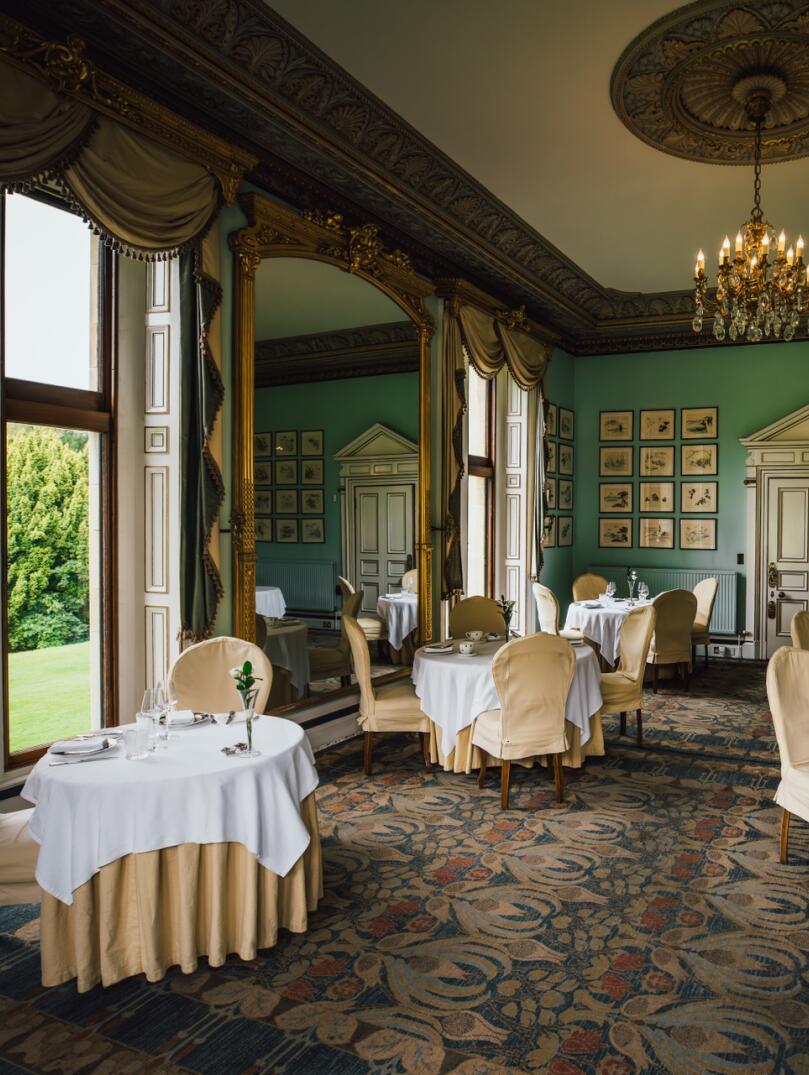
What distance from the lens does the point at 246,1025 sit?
259 cm

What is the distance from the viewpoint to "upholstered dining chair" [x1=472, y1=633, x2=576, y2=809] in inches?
173

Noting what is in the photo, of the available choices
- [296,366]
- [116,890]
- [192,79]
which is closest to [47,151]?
[192,79]

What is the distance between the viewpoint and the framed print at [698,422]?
9.55 metres

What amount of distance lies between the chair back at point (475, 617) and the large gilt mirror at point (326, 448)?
266mm

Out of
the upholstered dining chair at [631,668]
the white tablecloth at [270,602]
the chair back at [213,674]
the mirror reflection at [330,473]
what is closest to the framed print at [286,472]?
the mirror reflection at [330,473]

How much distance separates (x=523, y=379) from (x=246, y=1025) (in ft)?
22.3

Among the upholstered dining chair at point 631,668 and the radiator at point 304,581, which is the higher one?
the radiator at point 304,581

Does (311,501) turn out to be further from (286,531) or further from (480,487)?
(480,487)

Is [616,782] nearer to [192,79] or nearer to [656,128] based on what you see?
[656,128]

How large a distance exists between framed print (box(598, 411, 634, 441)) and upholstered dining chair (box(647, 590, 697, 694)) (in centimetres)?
308

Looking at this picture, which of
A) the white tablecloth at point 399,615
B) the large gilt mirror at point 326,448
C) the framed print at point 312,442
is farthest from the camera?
the white tablecloth at point 399,615

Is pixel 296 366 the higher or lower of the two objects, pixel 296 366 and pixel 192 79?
the lower

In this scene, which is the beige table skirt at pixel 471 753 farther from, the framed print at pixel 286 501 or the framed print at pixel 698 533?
the framed print at pixel 698 533

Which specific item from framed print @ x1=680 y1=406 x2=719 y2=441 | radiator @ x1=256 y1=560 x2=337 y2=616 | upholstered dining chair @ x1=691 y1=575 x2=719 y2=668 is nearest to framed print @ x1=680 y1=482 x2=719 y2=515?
framed print @ x1=680 y1=406 x2=719 y2=441
